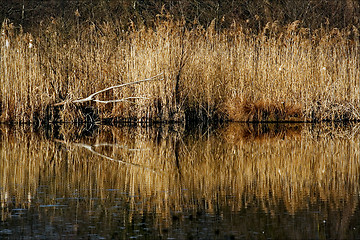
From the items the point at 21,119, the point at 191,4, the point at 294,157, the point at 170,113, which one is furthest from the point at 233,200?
the point at 191,4

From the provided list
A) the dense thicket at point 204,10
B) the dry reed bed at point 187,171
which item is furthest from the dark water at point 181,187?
the dense thicket at point 204,10

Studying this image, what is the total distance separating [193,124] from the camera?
11.4m

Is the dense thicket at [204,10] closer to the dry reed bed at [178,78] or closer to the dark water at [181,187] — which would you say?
the dry reed bed at [178,78]

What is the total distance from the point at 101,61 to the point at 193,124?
2235mm

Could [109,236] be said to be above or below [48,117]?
below

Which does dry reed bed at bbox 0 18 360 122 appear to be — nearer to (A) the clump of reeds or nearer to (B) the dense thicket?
(A) the clump of reeds

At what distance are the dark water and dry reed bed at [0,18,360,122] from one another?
8.90 ft

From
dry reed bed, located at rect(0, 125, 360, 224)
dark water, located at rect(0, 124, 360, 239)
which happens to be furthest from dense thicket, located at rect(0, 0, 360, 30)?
dark water, located at rect(0, 124, 360, 239)

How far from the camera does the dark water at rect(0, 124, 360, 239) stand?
3.38 meters

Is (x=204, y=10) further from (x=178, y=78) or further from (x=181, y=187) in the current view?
(x=181, y=187)

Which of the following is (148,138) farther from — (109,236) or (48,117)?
(109,236)

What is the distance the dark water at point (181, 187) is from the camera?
3.38 m

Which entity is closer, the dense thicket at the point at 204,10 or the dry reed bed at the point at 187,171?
the dry reed bed at the point at 187,171

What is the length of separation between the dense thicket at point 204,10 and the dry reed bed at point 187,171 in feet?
64.0
